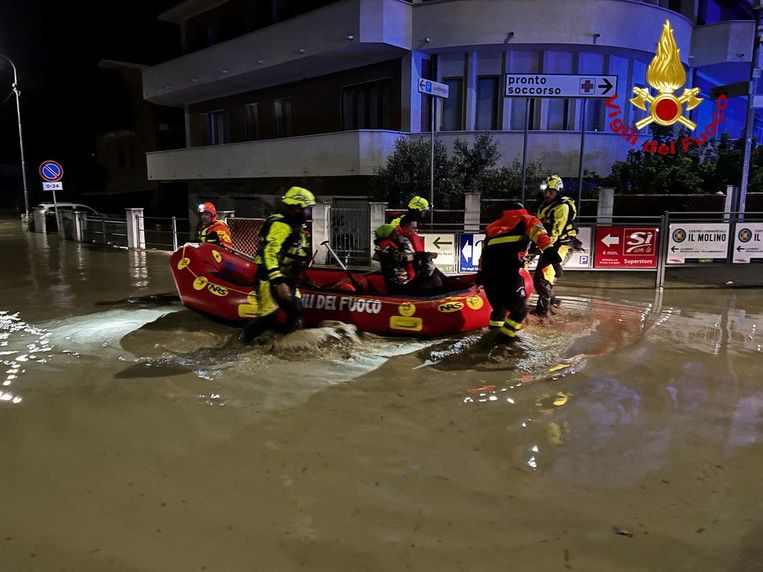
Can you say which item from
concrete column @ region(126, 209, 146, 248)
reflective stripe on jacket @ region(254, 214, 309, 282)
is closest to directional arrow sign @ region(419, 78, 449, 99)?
reflective stripe on jacket @ region(254, 214, 309, 282)

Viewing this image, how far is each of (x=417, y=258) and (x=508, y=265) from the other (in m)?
1.28

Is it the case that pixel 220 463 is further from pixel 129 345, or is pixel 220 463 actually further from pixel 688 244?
pixel 688 244

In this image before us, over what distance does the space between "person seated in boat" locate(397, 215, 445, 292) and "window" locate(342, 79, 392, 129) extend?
36.1 ft

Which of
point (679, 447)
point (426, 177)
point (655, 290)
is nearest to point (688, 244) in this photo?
point (655, 290)

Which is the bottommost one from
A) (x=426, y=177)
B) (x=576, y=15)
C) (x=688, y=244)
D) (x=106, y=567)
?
(x=106, y=567)

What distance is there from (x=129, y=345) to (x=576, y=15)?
46.9 ft

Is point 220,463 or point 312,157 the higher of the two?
point 312,157

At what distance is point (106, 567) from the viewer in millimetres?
2842

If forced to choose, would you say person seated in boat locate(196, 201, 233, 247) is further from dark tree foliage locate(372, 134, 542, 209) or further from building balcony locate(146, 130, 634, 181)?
building balcony locate(146, 130, 634, 181)

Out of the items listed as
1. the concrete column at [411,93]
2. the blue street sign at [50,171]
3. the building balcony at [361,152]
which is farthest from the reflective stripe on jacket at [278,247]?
the blue street sign at [50,171]

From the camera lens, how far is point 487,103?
17016 millimetres

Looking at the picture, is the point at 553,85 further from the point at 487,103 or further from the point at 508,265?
the point at 508,265

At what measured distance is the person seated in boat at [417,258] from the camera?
23.8ft

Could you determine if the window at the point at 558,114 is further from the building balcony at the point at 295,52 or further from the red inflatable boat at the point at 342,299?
the red inflatable boat at the point at 342,299
